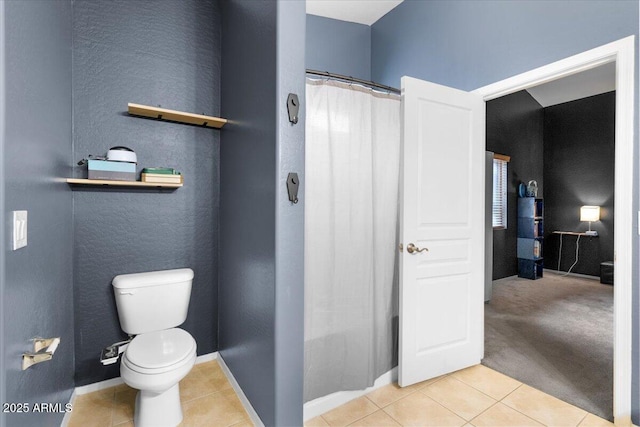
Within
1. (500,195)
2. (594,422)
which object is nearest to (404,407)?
(594,422)

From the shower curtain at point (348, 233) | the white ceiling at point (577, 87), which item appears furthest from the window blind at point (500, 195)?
the shower curtain at point (348, 233)

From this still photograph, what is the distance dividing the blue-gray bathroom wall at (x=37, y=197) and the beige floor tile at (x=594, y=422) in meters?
2.69

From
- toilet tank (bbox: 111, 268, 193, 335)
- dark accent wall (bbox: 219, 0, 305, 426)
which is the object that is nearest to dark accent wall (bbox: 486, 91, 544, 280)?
dark accent wall (bbox: 219, 0, 305, 426)

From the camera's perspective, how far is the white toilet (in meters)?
1.65

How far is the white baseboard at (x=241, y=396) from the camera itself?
178 centimetres

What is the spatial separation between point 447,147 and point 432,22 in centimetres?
129

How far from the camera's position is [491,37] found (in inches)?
93.3

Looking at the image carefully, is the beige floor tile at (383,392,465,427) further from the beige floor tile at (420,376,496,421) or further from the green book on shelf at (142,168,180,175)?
the green book on shelf at (142,168,180,175)

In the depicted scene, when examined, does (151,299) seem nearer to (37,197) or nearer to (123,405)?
(123,405)

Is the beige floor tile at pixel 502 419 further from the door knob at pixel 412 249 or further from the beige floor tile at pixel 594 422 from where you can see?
the door knob at pixel 412 249

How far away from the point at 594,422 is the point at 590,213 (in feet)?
16.3

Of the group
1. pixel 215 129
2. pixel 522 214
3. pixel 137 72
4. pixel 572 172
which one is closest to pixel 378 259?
pixel 215 129

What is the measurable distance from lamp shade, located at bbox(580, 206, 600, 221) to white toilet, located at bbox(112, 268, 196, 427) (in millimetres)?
6503

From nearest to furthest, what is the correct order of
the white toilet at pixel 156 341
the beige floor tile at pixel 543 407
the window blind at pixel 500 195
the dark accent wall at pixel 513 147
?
the white toilet at pixel 156 341, the beige floor tile at pixel 543 407, the dark accent wall at pixel 513 147, the window blind at pixel 500 195
